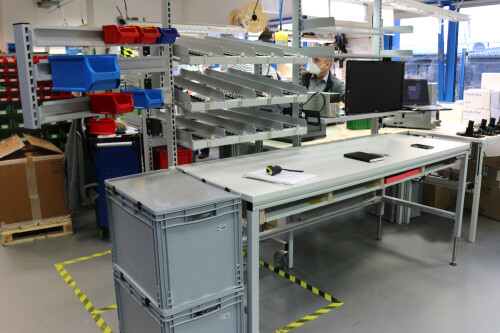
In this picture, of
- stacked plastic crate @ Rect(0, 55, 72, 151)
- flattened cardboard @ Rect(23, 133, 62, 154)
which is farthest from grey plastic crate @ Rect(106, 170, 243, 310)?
stacked plastic crate @ Rect(0, 55, 72, 151)

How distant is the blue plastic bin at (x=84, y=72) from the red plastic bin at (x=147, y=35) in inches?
9.3

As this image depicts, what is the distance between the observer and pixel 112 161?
3.73 meters

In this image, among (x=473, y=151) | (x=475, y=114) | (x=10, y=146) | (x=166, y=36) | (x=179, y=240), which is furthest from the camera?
(x=475, y=114)

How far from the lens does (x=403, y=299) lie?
2.80 meters

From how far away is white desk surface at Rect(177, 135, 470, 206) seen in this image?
6.55ft

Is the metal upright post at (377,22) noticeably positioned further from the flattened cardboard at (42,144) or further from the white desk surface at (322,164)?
the flattened cardboard at (42,144)

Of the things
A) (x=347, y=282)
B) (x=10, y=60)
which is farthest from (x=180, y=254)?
(x=10, y=60)

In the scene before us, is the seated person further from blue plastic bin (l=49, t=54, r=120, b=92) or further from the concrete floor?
blue plastic bin (l=49, t=54, r=120, b=92)

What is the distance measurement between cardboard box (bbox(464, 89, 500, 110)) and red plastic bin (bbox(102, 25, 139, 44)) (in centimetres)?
376

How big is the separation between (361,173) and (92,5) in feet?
12.0

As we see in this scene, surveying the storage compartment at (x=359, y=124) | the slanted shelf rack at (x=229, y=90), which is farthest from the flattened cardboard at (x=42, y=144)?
the storage compartment at (x=359, y=124)

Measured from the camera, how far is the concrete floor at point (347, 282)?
2557 mm

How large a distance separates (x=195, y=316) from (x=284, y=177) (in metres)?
0.78

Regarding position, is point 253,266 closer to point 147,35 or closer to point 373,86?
point 147,35
